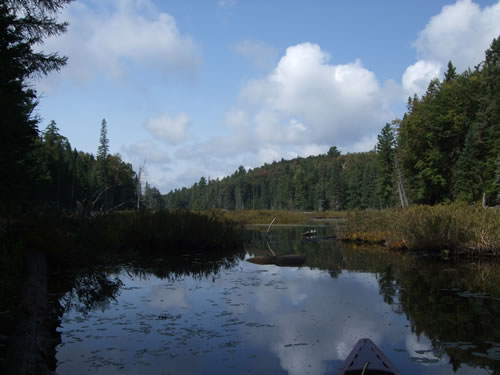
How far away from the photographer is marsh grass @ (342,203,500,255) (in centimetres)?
1683

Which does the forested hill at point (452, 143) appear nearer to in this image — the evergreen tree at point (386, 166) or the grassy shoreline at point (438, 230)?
the evergreen tree at point (386, 166)

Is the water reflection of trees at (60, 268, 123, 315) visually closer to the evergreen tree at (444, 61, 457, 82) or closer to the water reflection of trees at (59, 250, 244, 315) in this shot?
the water reflection of trees at (59, 250, 244, 315)

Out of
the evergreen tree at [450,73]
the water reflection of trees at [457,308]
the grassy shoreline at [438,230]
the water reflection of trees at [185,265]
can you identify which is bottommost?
the water reflection of trees at [457,308]

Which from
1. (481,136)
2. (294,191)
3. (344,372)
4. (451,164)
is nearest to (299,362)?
(344,372)

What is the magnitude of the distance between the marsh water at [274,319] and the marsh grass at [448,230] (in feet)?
6.72

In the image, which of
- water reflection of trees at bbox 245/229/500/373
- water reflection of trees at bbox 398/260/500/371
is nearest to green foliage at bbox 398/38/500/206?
water reflection of trees at bbox 245/229/500/373

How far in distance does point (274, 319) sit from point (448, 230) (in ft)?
40.7

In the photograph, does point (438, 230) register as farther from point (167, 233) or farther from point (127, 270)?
point (127, 270)

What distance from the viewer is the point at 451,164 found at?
46.4m

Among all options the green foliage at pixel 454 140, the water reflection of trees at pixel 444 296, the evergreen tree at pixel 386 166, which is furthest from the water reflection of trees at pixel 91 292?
the evergreen tree at pixel 386 166

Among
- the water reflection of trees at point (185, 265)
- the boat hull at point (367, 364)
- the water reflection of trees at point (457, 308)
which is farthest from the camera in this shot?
the water reflection of trees at point (185, 265)

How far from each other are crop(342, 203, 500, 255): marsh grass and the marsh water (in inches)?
80.6

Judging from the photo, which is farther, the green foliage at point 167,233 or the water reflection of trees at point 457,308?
the green foliage at point 167,233

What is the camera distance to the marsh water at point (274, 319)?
6223 millimetres
